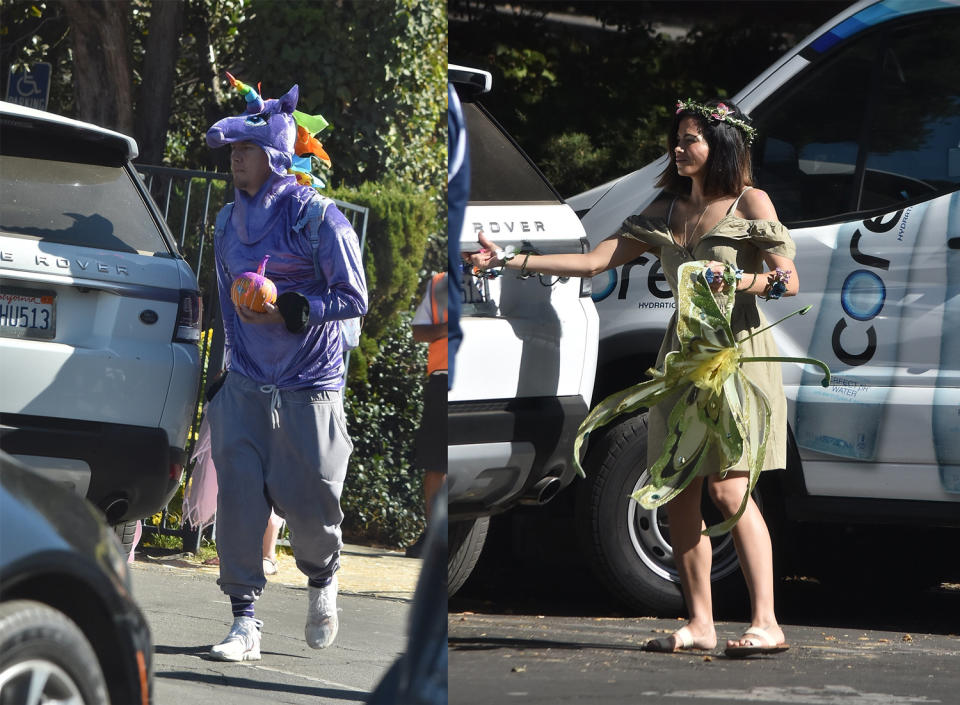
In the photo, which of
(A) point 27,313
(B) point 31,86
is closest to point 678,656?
(A) point 27,313

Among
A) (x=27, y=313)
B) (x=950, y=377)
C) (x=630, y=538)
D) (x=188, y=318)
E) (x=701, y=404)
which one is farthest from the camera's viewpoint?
(x=630, y=538)

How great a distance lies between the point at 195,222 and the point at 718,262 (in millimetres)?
1767

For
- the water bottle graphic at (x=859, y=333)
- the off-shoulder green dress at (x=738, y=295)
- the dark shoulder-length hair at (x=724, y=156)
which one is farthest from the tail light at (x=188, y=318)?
the water bottle graphic at (x=859, y=333)

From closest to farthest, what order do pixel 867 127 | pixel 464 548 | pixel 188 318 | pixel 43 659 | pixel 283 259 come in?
pixel 43 659, pixel 188 318, pixel 283 259, pixel 867 127, pixel 464 548

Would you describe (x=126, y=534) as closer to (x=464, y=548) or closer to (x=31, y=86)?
(x=31, y=86)

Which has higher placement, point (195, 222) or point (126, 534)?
point (195, 222)

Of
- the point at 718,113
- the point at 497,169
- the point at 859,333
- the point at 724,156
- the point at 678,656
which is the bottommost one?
the point at 678,656

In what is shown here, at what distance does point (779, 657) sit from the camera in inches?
163

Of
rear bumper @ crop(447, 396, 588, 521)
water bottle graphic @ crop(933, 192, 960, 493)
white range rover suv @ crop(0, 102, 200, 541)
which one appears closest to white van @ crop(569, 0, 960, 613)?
water bottle graphic @ crop(933, 192, 960, 493)

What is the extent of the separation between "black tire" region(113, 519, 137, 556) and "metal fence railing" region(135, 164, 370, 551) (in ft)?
0.13

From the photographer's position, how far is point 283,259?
2828mm

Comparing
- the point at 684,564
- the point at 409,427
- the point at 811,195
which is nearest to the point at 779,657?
the point at 684,564

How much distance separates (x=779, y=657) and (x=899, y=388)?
93 cm

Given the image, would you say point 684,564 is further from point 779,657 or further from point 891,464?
point 891,464
